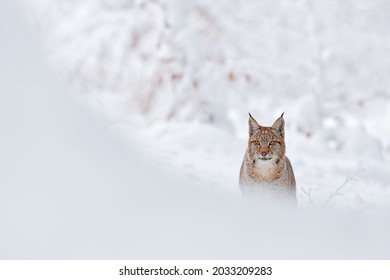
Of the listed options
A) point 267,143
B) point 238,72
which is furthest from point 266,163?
point 238,72

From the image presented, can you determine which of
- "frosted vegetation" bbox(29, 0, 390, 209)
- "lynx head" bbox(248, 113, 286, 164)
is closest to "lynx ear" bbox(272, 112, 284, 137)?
"lynx head" bbox(248, 113, 286, 164)

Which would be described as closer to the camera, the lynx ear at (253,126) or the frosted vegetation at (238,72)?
the lynx ear at (253,126)

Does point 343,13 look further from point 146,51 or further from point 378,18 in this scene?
point 146,51

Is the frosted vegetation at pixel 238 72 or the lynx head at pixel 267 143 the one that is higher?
the frosted vegetation at pixel 238 72

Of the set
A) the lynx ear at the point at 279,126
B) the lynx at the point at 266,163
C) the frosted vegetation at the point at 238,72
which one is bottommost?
the lynx at the point at 266,163

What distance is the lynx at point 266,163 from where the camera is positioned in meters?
2.78

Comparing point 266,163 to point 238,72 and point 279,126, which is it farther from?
point 238,72

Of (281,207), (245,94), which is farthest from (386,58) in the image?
(281,207)

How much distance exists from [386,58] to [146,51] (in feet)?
7.41

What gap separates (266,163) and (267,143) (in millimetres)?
87

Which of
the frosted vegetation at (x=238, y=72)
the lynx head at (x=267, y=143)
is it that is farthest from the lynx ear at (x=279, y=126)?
the frosted vegetation at (x=238, y=72)

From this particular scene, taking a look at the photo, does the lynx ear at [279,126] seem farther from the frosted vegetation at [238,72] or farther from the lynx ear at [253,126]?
the frosted vegetation at [238,72]

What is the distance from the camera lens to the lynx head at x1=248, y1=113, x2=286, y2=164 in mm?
2773

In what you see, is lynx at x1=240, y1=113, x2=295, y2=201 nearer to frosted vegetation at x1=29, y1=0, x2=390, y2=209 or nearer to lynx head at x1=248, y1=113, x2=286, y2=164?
lynx head at x1=248, y1=113, x2=286, y2=164
